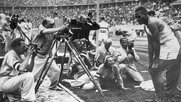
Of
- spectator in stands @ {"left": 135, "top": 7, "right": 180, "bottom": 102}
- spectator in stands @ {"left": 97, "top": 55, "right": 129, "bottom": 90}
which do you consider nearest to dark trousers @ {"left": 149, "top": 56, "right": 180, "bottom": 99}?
spectator in stands @ {"left": 135, "top": 7, "right": 180, "bottom": 102}

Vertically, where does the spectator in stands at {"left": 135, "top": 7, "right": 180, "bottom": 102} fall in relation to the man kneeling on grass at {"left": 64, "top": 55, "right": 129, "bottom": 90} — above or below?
above

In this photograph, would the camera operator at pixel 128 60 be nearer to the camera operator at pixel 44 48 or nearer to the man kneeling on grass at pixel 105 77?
the man kneeling on grass at pixel 105 77

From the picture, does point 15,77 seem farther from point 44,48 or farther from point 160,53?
point 160,53

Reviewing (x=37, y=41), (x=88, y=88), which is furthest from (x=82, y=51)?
Answer: (x=37, y=41)

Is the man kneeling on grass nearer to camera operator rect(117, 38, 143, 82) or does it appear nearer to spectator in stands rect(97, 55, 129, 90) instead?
spectator in stands rect(97, 55, 129, 90)

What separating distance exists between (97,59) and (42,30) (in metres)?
2.33

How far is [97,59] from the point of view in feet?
26.5

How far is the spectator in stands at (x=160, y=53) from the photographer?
514 cm

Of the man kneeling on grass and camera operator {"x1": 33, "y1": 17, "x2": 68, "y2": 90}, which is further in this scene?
the man kneeling on grass

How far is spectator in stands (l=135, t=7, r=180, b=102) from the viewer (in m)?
5.14

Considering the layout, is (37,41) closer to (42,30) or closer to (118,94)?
(42,30)

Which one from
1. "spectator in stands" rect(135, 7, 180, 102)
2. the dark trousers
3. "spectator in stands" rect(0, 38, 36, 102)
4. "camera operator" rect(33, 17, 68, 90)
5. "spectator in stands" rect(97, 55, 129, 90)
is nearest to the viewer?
"spectator in stands" rect(0, 38, 36, 102)

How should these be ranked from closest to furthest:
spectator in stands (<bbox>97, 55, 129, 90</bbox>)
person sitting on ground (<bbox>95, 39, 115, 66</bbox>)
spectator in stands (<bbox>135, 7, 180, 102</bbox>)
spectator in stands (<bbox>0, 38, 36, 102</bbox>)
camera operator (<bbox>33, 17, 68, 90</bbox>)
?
1. spectator in stands (<bbox>0, 38, 36, 102</bbox>)
2. spectator in stands (<bbox>135, 7, 180, 102</bbox>)
3. camera operator (<bbox>33, 17, 68, 90</bbox>)
4. spectator in stands (<bbox>97, 55, 129, 90</bbox>)
5. person sitting on ground (<bbox>95, 39, 115, 66</bbox>)

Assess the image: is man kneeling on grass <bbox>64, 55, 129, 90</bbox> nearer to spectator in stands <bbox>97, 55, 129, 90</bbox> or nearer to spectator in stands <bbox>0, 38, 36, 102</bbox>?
spectator in stands <bbox>97, 55, 129, 90</bbox>
